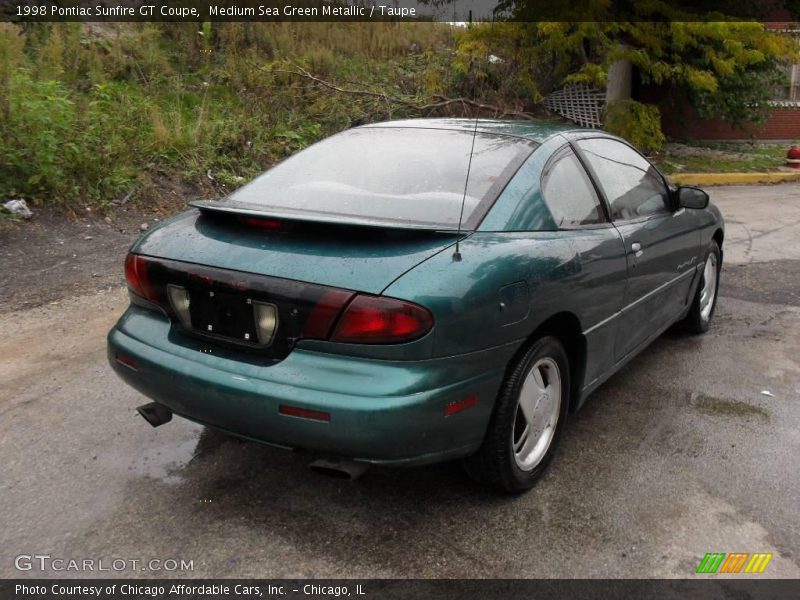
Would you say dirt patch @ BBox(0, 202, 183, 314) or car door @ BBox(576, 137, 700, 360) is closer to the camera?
car door @ BBox(576, 137, 700, 360)

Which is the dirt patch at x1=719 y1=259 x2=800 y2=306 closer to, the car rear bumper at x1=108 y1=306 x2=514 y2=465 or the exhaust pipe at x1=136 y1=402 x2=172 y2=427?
the car rear bumper at x1=108 y1=306 x2=514 y2=465

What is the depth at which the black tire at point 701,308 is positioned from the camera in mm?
5054

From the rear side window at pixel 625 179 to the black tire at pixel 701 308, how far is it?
94 cm

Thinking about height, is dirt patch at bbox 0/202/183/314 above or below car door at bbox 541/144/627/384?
below

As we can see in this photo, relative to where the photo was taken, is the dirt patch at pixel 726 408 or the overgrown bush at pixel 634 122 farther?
the overgrown bush at pixel 634 122

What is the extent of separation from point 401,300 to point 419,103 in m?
11.5

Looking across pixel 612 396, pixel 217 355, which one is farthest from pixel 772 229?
pixel 217 355

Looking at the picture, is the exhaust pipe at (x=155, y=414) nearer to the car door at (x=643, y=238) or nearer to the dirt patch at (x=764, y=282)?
the car door at (x=643, y=238)

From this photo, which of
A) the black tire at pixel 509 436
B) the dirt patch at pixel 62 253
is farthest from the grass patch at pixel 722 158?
the black tire at pixel 509 436

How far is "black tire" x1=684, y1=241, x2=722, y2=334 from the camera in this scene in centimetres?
505

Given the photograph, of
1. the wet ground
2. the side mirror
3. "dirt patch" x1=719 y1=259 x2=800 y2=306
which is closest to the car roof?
the side mirror

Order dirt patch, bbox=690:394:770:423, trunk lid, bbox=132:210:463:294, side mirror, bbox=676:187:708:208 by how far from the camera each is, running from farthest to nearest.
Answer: side mirror, bbox=676:187:708:208 < dirt patch, bbox=690:394:770:423 < trunk lid, bbox=132:210:463:294

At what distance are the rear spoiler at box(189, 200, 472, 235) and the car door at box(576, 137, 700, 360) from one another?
1329 mm

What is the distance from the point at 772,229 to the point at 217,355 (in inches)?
344
